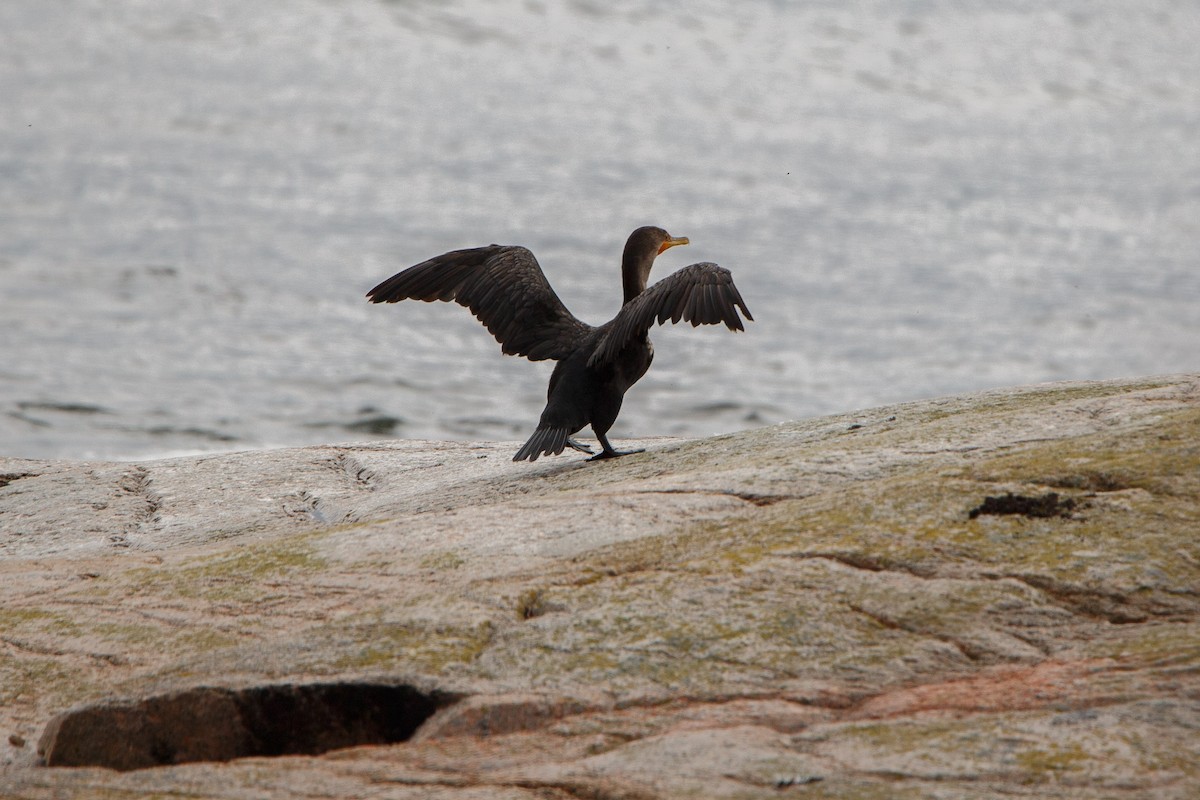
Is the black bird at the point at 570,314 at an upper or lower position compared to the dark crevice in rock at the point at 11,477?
upper

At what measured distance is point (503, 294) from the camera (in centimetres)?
782

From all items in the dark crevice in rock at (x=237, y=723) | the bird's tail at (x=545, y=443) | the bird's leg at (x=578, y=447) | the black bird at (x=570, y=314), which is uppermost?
the black bird at (x=570, y=314)

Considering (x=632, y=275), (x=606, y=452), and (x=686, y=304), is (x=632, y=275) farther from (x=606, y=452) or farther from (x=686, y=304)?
(x=686, y=304)

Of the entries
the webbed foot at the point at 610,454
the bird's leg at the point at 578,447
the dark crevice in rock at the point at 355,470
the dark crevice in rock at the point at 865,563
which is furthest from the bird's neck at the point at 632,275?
the dark crevice in rock at the point at 865,563

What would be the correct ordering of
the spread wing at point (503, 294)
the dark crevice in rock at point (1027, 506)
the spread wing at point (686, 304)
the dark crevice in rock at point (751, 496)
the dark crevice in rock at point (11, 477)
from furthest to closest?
the dark crevice in rock at point (11, 477) → the spread wing at point (503, 294) → the spread wing at point (686, 304) → the dark crevice in rock at point (751, 496) → the dark crevice in rock at point (1027, 506)

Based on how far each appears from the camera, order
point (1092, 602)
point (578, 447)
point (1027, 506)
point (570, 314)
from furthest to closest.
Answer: point (570, 314)
point (578, 447)
point (1027, 506)
point (1092, 602)

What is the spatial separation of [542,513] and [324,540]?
0.76 metres

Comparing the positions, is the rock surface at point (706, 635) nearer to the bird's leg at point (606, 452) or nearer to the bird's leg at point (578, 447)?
the bird's leg at point (606, 452)

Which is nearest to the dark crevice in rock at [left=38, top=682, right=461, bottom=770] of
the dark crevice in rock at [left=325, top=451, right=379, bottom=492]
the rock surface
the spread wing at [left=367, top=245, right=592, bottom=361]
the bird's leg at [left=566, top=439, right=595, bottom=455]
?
the rock surface

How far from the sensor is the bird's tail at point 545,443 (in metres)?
7.03

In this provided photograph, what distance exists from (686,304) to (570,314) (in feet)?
3.97

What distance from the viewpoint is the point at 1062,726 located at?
12.5 feet

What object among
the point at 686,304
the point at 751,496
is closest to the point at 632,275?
the point at 686,304

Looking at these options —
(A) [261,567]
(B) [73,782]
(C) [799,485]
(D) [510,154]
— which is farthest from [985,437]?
(D) [510,154]
